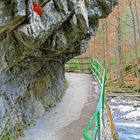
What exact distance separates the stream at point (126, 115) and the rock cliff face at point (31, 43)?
4531mm

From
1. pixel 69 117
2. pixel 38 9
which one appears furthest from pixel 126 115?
pixel 38 9

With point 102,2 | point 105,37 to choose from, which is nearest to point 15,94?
point 102,2

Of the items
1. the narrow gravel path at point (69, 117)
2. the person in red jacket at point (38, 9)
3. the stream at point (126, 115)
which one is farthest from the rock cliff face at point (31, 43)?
the stream at point (126, 115)

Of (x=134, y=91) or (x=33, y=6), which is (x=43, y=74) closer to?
(x=33, y=6)

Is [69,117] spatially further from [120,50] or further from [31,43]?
[120,50]

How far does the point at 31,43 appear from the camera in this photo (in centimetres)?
923

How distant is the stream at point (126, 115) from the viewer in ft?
54.8

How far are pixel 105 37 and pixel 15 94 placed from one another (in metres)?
31.5

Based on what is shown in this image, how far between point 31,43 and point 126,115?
12059mm

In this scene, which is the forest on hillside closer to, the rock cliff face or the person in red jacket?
the rock cliff face

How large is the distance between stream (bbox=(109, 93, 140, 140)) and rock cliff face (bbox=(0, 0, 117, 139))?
4.53 metres

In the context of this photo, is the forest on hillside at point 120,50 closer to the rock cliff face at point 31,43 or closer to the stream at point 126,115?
the stream at point 126,115

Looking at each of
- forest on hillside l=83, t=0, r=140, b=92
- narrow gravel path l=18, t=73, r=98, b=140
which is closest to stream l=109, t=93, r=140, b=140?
narrow gravel path l=18, t=73, r=98, b=140

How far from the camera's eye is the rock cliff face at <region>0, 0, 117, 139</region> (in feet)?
27.9
